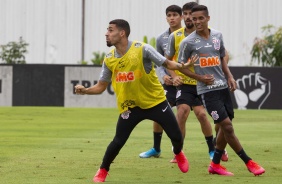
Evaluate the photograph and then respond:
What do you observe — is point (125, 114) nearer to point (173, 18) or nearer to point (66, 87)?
point (173, 18)

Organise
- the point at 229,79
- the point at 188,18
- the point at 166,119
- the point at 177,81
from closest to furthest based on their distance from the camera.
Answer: the point at 166,119
the point at 229,79
the point at 188,18
the point at 177,81

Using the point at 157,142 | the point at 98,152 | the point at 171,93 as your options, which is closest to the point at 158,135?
the point at 157,142

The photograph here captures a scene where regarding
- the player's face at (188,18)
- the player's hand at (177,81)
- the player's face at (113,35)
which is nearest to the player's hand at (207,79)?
the player's face at (113,35)

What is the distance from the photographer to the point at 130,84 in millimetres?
11109

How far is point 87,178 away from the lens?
11312 mm

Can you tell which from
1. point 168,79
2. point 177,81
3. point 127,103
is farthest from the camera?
point 168,79

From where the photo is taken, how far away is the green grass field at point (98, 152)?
1143 centimetres

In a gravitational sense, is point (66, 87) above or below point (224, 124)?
below

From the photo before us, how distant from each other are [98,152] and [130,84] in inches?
157

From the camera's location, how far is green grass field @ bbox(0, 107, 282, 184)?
11430 millimetres

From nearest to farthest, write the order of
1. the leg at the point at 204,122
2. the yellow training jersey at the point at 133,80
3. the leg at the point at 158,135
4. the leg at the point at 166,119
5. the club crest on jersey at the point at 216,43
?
1. the yellow training jersey at the point at 133,80
2. the leg at the point at 166,119
3. the club crest on jersey at the point at 216,43
4. the leg at the point at 204,122
5. the leg at the point at 158,135

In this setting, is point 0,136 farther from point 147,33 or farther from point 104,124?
point 147,33

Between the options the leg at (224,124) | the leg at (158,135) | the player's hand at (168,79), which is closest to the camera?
the leg at (224,124)

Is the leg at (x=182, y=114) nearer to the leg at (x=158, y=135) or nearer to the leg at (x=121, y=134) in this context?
the leg at (x=158, y=135)
